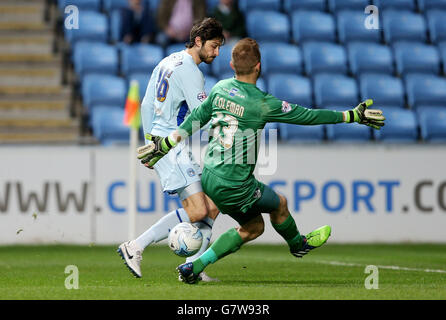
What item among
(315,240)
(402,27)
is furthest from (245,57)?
(402,27)

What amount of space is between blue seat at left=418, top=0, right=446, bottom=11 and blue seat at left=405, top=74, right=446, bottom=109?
7.18ft

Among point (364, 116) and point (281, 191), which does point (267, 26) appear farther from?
point (364, 116)

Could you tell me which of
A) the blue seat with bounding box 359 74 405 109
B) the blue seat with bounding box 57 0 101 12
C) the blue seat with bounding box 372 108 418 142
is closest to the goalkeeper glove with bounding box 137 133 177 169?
the blue seat with bounding box 372 108 418 142

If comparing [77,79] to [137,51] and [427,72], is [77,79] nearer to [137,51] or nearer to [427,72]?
[137,51]

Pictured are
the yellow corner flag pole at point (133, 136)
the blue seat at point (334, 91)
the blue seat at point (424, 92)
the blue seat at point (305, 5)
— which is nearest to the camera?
the yellow corner flag pole at point (133, 136)

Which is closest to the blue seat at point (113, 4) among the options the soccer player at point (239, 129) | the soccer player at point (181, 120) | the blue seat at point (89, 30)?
the blue seat at point (89, 30)

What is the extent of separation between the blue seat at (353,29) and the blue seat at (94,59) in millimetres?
3722

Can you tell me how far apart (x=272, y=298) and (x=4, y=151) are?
24.2 ft

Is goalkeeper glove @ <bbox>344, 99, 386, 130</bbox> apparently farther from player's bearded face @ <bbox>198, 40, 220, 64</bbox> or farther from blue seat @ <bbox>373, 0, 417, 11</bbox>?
blue seat @ <bbox>373, 0, 417, 11</bbox>

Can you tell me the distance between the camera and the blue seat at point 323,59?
574 inches

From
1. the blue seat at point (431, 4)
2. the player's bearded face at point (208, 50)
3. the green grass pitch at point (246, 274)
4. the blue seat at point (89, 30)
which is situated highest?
the blue seat at point (431, 4)

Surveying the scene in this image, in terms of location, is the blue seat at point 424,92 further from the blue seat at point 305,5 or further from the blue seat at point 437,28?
the blue seat at point 305,5
